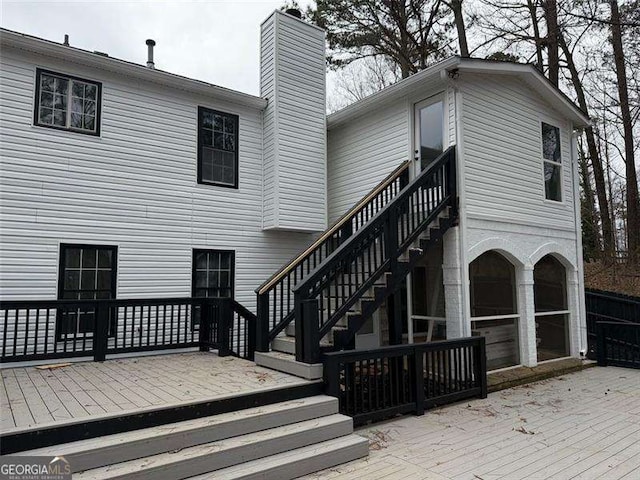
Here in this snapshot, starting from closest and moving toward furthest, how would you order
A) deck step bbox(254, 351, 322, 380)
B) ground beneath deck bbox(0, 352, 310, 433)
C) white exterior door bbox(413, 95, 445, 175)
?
ground beneath deck bbox(0, 352, 310, 433) → deck step bbox(254, 351, 322, 380) → white exterior door bbox(413, 95, 445, 175)

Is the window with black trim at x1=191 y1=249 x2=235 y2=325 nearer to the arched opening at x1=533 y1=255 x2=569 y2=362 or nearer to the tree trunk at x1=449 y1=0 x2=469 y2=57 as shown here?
the arched opening at x1=533 y1=255 x2=569 y2=362

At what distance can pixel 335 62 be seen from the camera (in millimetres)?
14359

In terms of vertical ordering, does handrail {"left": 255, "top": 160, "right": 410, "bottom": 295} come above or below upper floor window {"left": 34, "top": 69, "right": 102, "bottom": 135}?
below

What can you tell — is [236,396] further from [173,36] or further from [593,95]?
[593,95]

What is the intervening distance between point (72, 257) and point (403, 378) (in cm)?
545

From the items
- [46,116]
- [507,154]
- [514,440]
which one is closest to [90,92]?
[46,116]

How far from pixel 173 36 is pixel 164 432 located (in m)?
11.8

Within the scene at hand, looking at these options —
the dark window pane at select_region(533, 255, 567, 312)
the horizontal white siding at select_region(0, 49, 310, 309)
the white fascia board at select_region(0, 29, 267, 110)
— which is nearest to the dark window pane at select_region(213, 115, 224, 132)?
the horizontal white siding at select_region(0, 49, 310, 309)

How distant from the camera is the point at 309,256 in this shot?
6582 millimetres

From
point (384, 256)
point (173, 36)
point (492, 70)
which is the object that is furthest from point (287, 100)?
point (173, 36)

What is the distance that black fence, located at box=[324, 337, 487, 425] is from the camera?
4.84 metres

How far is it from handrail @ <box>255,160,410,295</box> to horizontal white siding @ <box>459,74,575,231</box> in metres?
1.16

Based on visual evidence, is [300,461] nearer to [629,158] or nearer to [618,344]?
[618,344]

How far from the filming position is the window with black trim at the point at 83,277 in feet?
22.5
